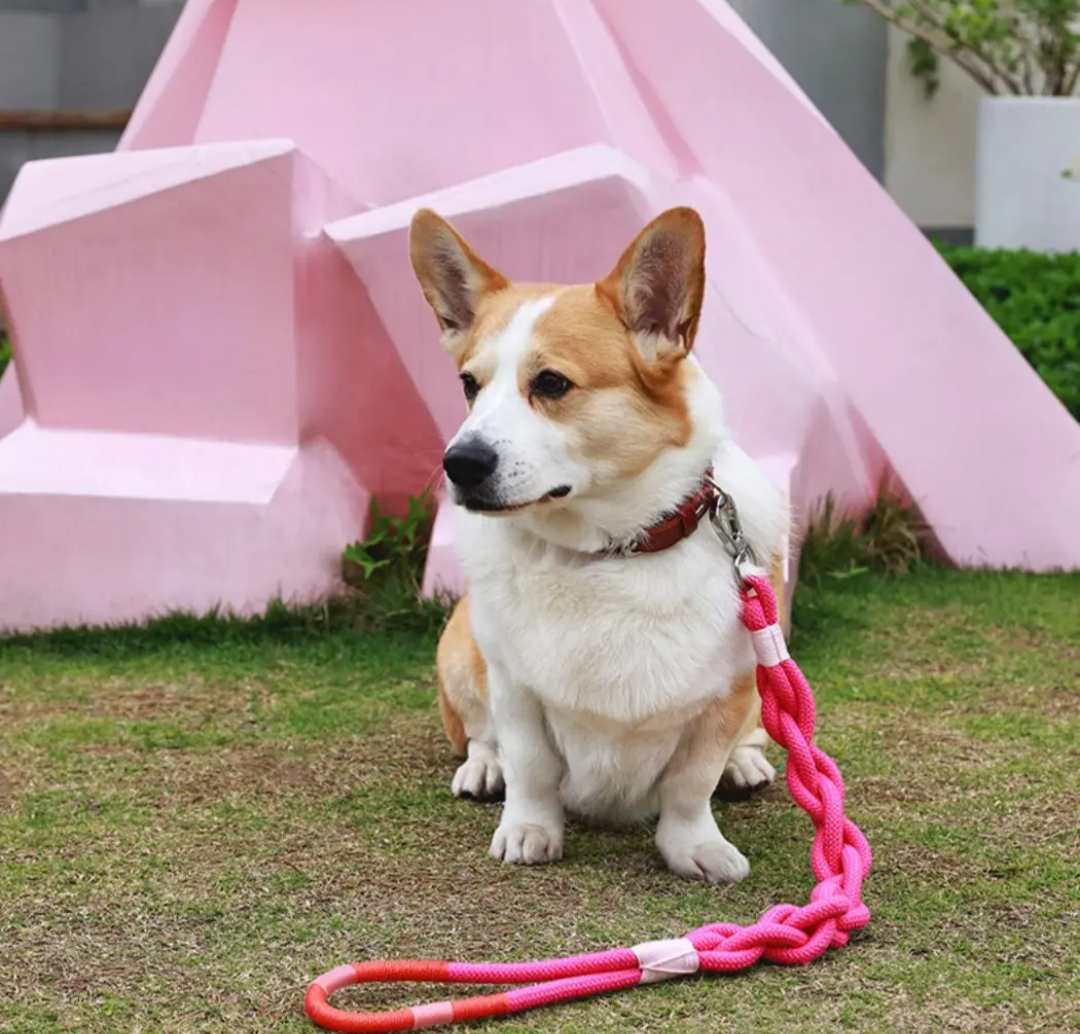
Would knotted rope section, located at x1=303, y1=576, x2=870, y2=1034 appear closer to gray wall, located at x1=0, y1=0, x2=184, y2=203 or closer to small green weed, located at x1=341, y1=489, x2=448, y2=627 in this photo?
small green weed, located at x1=341, y1=489, x2=448, y2=627

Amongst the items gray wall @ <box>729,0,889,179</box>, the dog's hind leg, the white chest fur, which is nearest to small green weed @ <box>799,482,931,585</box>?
the dog's hind leg

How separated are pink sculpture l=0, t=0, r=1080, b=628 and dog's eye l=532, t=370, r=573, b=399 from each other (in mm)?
1984

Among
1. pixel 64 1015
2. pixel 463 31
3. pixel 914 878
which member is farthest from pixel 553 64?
pixel 64 1015

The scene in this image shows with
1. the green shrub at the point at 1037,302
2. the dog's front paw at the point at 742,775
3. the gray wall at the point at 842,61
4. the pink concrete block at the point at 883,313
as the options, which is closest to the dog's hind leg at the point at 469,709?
the dog's front paw at the point at 742,775

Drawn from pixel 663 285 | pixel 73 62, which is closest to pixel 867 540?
pixel 663 285

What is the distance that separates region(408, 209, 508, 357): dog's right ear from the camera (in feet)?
9.86

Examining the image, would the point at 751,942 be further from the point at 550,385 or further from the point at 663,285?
the point at 663,285

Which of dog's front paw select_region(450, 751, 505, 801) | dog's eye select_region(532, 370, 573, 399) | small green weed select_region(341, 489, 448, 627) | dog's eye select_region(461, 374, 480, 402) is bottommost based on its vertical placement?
small green weed select_region(341, 489, 448, 627)

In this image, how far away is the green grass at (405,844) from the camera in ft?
8.08

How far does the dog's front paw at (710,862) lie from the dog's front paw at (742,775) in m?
0.42

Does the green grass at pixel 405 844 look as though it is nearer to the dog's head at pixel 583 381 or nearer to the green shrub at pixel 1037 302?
the dog's head at pixel 583 381

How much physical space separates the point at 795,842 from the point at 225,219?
103 inches

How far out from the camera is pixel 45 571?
15.6 feet

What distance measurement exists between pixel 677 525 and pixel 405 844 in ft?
2.63
